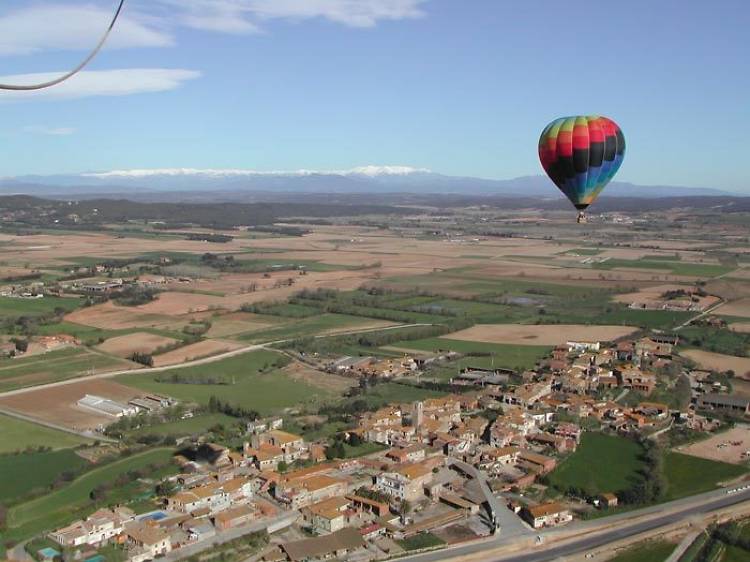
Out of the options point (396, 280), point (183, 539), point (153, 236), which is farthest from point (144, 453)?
point (153, 236)

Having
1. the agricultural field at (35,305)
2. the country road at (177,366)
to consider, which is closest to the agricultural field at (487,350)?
the country road at (177,366)

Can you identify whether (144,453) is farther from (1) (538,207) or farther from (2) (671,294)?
(1) (538,207)

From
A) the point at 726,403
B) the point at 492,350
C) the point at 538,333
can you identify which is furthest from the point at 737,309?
the point at 726,403

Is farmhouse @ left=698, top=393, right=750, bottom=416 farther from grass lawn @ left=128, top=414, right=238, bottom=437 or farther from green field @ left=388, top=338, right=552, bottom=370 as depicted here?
grass lawn @ left=128, top=414, right=238, bottom=437

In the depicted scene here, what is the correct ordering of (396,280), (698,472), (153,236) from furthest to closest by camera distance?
(153,236) → (396,280) → (698,472)

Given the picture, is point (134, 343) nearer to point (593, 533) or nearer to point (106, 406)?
point (106, 406)

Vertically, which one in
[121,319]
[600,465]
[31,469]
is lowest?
[600,465]

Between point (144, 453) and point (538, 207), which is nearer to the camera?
point (144, 453)
